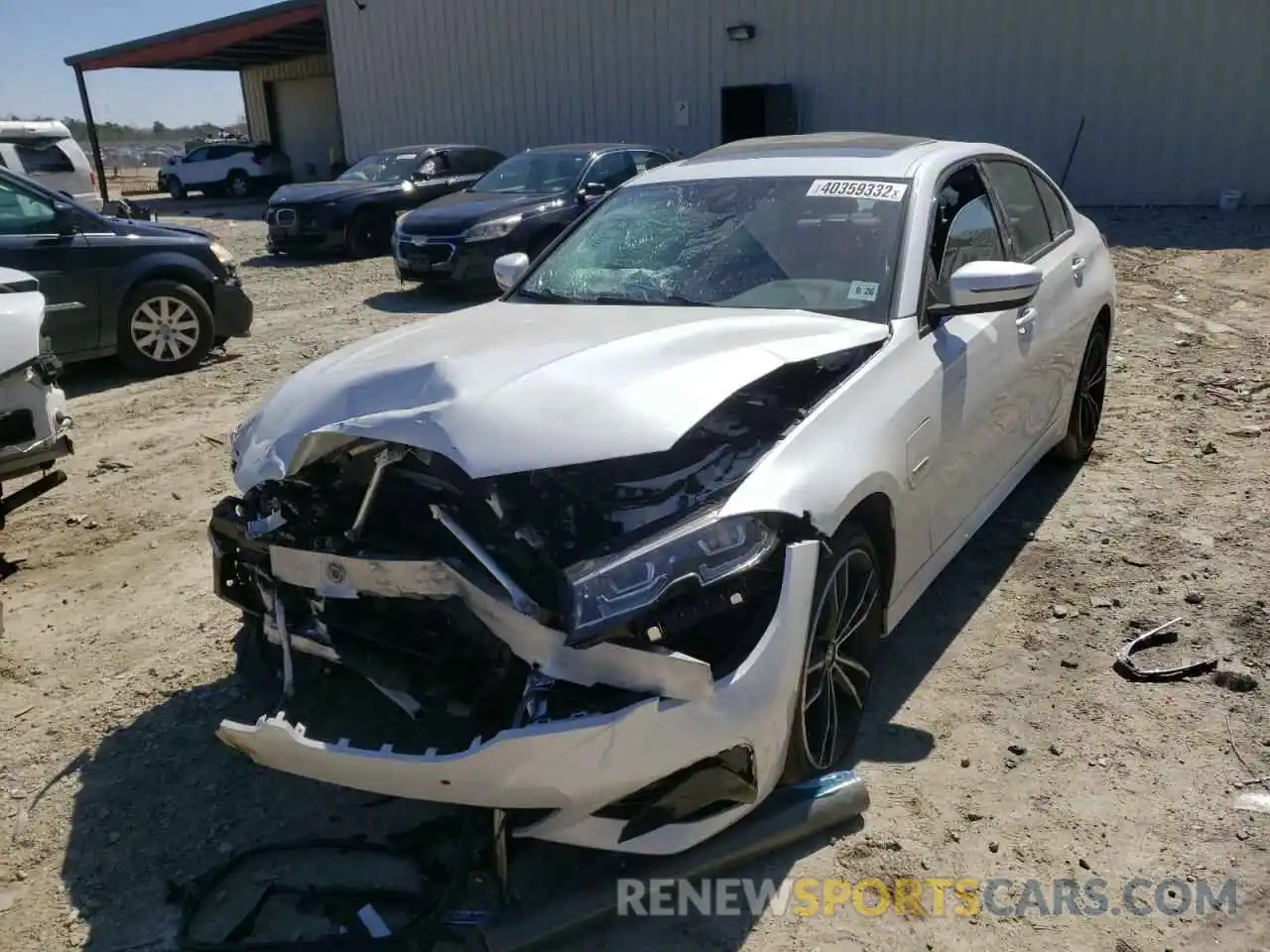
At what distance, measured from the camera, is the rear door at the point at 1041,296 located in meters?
4.15

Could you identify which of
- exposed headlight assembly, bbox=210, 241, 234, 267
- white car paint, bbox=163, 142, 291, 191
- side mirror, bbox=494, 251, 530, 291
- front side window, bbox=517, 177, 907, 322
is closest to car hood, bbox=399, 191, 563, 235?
exposed headlight assembly, bbox=210, 241, 234, 267

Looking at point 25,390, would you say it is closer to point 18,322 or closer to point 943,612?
point 18,322

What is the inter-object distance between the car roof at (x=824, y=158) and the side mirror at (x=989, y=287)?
594 mm

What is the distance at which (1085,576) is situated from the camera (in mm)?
4223

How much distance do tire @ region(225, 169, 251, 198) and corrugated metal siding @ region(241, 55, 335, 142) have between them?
388cm

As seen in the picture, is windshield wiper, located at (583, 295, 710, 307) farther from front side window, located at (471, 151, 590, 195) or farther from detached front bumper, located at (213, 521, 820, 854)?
front side window, located at (471, 151, 590, 195)

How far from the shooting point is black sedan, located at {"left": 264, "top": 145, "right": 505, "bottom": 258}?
13.8m

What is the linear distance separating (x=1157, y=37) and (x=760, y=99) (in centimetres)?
630

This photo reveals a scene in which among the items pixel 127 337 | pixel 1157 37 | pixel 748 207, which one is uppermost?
pixel 1157 37

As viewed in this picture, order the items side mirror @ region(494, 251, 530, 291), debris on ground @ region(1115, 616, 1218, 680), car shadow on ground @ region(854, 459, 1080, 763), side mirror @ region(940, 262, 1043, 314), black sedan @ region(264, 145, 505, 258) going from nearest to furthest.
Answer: car shadow on ground @ region(854, 459, 1080, 763)
side mirror @ region(940, 262, 1043, 314)
debris on ground @ region(1115, 616, 1218, 680)
side mirror @ region(494, 251, 530, 291)
black sedan @ region(264, 145, 505, 258)

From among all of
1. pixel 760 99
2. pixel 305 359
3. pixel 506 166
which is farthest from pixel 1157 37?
pixel 305 359

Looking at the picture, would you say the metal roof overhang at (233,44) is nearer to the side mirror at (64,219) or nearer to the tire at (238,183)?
the tire at (238,183)

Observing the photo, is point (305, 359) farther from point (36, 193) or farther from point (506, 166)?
point (506, 166)

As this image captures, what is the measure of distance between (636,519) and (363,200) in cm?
1244
